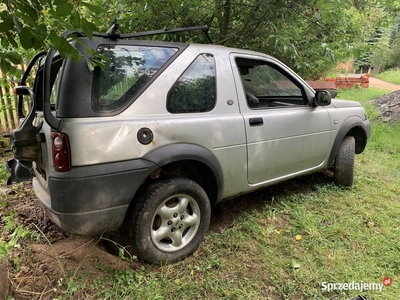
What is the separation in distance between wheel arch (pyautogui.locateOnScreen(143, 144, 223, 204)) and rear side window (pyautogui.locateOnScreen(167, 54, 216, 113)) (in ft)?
1.09

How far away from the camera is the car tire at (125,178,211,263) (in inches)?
88.4

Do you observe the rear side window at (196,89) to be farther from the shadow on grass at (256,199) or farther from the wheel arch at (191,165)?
the shadow on grass at (256,199)

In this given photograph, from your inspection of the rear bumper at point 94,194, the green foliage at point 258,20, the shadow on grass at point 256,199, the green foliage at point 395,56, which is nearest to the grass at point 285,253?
the shadow on grass at point 256,199

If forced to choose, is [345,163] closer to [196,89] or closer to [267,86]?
[267,86]

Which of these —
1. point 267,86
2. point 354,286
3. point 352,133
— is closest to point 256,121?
point 267,86

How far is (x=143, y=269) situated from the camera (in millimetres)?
2342

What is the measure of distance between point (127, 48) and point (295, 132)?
1944mm

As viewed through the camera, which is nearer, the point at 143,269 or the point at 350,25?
the point at 143,269

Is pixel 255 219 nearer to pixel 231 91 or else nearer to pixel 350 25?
pixel 231 91

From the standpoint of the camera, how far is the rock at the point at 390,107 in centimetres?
805

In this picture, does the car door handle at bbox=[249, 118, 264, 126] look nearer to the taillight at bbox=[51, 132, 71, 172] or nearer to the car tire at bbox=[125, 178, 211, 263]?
Result: the car tire at bbox=[125, 178, 211, 263]

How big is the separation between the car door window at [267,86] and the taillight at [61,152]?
1.75m

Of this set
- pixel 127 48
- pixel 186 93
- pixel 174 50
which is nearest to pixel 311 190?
pixel 186 93

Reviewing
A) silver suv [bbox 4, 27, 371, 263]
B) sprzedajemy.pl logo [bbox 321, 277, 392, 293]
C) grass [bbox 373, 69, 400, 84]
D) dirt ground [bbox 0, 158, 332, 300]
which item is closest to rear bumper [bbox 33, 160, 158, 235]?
silver suv [bbox 4, 27, 371, 263]
